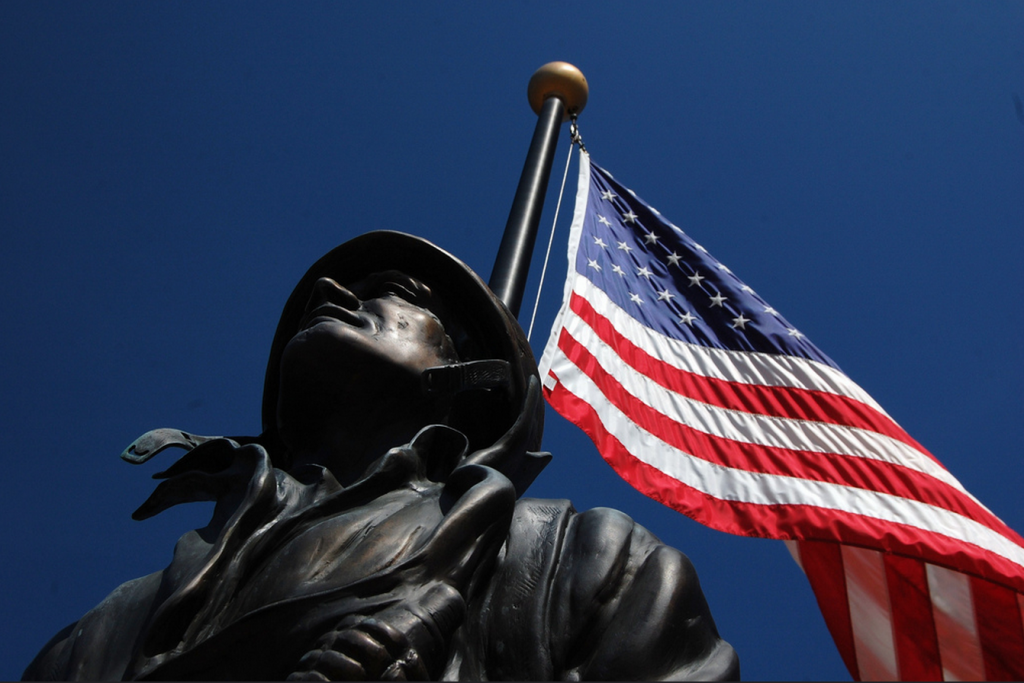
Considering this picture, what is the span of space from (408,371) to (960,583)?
13.5 feet

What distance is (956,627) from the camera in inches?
239

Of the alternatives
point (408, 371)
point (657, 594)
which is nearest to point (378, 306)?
point (408, 371)

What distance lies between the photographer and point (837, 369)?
7.59 metres

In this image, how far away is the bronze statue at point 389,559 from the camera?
2713 millimetres

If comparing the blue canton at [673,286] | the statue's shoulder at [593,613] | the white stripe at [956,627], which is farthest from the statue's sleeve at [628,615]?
the blue canton at [673,286]

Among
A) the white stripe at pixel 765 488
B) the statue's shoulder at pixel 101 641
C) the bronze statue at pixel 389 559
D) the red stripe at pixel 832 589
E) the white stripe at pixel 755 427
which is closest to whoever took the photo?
the bronze statue at pixel 389 559

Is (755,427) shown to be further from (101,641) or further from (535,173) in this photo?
(101,641)

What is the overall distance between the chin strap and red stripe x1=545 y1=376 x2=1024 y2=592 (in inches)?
104

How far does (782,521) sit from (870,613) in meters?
0.82

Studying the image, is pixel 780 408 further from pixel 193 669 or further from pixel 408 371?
pixel 193 669

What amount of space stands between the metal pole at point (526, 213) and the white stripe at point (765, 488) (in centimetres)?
69

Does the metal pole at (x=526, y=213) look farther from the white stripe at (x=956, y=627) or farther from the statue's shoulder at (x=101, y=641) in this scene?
the statue's shoulder at (x=101, y=641)

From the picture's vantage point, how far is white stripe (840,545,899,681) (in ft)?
20.2

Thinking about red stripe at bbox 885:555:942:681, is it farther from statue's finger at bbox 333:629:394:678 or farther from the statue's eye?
statue's finger at bbox 333:629:394:678
